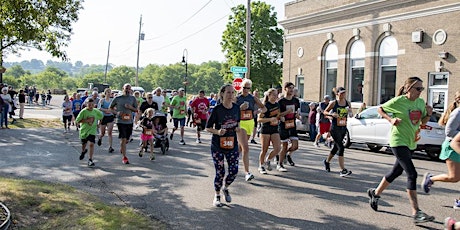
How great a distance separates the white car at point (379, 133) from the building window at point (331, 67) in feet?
39.3

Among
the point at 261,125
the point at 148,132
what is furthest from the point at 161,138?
the point at 261,125

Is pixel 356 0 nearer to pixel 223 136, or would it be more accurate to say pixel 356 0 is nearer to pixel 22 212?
pixel 223 136

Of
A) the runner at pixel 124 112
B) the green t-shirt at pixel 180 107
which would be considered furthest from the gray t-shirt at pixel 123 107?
the green t-shirt at pixel 180 107

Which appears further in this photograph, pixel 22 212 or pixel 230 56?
pixel 230 56

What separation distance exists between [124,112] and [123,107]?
13 centimetres

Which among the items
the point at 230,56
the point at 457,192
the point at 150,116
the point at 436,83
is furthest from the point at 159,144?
the point at 230,56

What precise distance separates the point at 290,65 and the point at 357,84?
20.0 feet

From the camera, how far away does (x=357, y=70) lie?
83.3 feet

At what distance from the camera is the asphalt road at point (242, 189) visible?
5.87 metres

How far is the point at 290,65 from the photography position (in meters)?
30.4

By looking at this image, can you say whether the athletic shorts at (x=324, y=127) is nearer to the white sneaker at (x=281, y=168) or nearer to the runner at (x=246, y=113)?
the white sneaker at (x=281, y=168)

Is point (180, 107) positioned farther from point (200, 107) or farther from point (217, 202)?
point (217, 202)

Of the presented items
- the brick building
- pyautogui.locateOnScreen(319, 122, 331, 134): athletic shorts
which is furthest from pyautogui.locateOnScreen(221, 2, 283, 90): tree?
pyautogui.locateOnScreen(319, 122, 331, 134): athletic shorts

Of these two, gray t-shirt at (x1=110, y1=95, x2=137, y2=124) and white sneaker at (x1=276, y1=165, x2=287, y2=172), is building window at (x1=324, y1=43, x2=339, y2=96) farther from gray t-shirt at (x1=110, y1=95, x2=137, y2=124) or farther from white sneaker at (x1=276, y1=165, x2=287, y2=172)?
gray t-shirt at (x1=110, y1=95, x2=137, y2=124)
